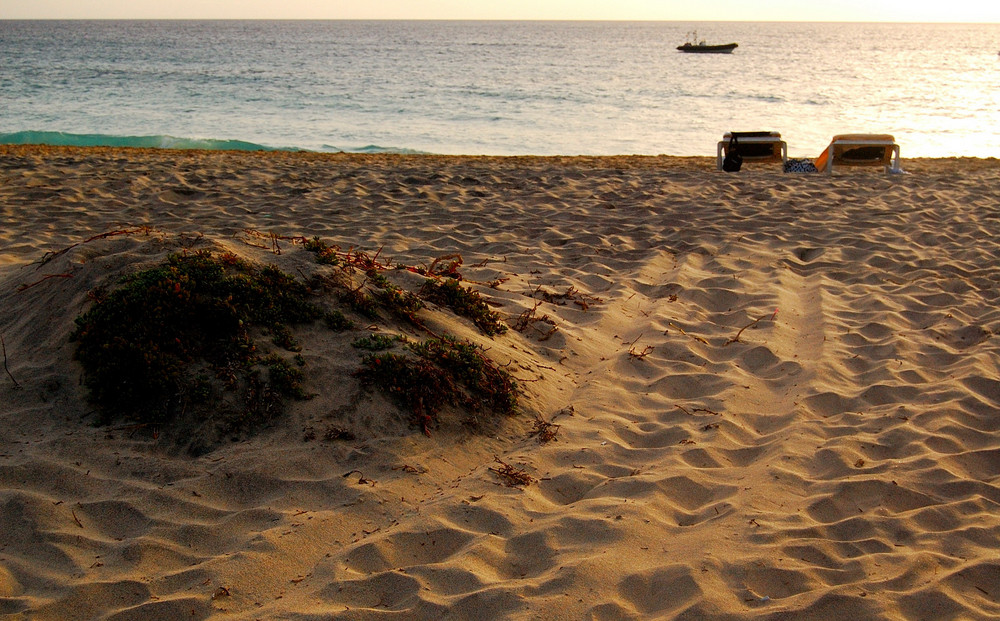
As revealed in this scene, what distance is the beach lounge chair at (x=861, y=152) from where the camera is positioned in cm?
1095

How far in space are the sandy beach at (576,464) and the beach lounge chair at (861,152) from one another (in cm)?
508

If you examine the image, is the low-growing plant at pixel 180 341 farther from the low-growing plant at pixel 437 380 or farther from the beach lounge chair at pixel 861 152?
the beach lounge chair at pixel 861 152

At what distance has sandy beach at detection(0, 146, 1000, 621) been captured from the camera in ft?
7.81

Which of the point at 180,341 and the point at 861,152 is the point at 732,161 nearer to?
the point at 861,152

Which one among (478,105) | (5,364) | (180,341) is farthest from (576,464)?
(478,105)

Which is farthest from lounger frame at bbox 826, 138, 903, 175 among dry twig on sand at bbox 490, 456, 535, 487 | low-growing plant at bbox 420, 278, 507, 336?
dry twig on sand at bbox 490, 456, 535, 487

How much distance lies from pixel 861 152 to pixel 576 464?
9.99 m

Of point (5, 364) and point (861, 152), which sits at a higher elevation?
point (861, 152)

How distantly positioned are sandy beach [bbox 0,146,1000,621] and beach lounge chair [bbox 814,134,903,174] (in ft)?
16.7

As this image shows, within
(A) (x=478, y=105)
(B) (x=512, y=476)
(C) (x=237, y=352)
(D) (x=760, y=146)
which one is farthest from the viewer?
(A) (x=478, y=105)

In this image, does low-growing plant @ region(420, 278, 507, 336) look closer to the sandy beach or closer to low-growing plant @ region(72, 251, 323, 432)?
the sandy beach

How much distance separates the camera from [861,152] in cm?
1111

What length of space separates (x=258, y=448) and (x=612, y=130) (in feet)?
64.1

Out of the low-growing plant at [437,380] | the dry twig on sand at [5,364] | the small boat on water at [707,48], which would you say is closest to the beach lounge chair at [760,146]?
the low-growing plant at [437,380]
